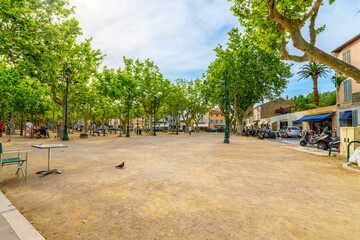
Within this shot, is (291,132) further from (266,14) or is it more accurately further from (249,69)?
(266,14)

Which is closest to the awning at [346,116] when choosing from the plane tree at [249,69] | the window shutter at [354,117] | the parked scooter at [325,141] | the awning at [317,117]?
the window shutter at [354,117]

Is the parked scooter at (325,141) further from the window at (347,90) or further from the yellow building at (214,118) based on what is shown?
the yellow building at (214,118)

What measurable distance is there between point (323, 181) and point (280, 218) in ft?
9.58

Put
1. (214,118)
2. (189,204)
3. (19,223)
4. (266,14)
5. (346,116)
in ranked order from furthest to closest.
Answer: (214,118), (346,116), (266,14), (189,204), (19,223)

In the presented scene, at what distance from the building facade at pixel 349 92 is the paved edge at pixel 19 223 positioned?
23592 millimetres

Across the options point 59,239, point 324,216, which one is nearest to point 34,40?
point 59,239

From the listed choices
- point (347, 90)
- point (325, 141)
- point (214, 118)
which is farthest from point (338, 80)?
point (214, 118)

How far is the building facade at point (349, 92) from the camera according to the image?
59.5 feet

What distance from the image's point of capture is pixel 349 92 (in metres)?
19.6

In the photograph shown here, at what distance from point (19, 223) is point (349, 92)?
27.2m

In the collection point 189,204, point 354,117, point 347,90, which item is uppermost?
point 347,90

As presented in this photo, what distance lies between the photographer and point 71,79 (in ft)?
58.6

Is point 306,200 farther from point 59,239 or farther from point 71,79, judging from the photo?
point 71,79

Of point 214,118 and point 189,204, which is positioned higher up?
point 214,118
